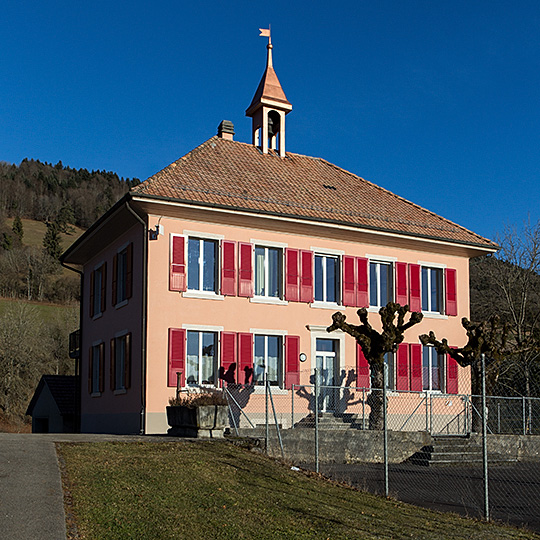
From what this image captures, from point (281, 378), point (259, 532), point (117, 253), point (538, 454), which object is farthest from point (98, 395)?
point (259, 532)

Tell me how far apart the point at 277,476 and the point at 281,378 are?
10.0 m

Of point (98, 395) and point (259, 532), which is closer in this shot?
point (259, 532)

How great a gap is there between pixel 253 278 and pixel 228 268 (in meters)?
0.89

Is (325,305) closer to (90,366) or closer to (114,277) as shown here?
(114,277)

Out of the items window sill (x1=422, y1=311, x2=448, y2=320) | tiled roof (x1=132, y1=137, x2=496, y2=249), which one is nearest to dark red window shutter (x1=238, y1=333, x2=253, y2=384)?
tiled roof (x1=132, y1=137, x2=496, y2=249)

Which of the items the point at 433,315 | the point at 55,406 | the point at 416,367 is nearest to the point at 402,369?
the point at 416,367

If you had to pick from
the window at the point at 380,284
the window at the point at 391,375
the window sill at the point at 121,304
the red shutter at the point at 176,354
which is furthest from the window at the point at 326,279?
the window sill at the point at 121,304

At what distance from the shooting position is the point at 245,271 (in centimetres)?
2175

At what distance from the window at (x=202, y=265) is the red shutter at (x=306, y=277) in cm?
284

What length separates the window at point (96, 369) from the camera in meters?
24.3

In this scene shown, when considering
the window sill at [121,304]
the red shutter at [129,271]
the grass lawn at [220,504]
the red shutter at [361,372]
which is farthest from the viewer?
the red shutter at [361,372]

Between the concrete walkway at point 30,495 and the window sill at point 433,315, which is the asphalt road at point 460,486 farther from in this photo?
the window sill at point 433,315

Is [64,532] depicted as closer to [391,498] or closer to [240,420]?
[391,498]

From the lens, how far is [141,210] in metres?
20.6
